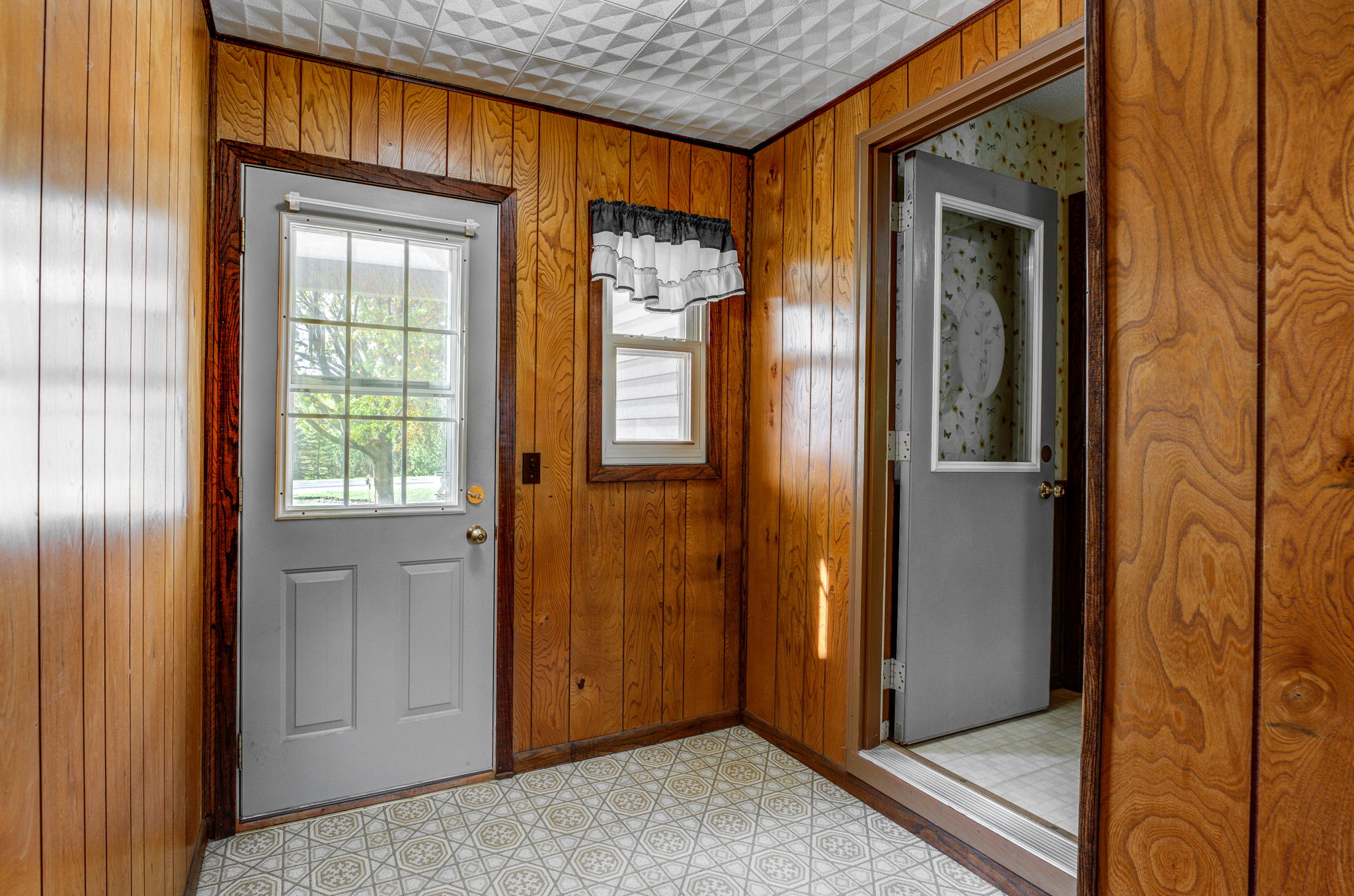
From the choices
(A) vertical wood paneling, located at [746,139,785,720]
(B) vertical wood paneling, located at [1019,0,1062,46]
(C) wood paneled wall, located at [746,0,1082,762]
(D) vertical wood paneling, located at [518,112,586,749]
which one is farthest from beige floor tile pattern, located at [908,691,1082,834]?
(B) vertical wood paneling, located at [1019,0,1062,46]

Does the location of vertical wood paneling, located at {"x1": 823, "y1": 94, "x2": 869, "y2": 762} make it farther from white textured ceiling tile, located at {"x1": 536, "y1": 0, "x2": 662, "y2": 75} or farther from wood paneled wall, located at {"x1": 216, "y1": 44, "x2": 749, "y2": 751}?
white textured ceiling tile, located at {"x1": 536, "y1": 0, "x2": 662, "y2": 75}

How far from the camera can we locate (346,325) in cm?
241

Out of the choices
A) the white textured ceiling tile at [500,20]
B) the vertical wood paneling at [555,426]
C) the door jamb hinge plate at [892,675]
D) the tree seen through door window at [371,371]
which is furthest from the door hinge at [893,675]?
the white textured ceiling tile at [500,20]

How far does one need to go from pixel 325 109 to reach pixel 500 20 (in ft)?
2.26

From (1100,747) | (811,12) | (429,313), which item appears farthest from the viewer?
(429,313)

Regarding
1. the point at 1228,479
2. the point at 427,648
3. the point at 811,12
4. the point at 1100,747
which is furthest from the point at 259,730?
the point at 811,12

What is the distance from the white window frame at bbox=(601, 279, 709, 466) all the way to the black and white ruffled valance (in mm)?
84

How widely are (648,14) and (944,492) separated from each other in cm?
185

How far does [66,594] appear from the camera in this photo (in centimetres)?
85

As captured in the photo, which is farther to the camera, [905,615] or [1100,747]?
[905,615]

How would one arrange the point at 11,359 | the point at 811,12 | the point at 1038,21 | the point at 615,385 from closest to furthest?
the point at 11,359
the point at 1038,21
the point at 811,12
the point at 615,385

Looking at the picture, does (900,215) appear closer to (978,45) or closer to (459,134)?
(978,45)

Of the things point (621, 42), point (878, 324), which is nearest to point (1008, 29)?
point (878, 324)

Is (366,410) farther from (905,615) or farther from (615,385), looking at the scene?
(905,615)
